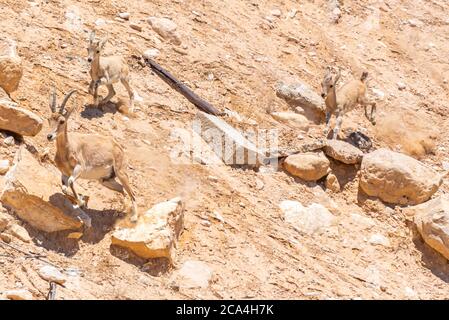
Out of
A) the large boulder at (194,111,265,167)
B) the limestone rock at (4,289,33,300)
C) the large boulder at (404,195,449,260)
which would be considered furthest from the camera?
the large boulder at (194,111,265,167)

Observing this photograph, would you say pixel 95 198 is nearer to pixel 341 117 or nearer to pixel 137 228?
pixel 137 228

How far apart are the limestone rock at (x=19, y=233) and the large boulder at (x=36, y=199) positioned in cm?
18

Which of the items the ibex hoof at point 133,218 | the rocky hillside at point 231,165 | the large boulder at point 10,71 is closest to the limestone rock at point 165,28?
the rocky hillside at point 231,165

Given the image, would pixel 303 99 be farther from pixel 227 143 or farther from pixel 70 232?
pixel 70 232

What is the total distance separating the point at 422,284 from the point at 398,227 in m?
1.29

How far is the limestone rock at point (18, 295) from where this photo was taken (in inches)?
328

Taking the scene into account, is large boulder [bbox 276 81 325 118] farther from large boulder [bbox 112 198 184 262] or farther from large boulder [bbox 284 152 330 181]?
large boulder [bbox 112 198 184 262]

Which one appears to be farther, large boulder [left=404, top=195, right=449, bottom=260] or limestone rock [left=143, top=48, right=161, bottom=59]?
limestone rock [left=143, top=48, right=161, bottom=59]

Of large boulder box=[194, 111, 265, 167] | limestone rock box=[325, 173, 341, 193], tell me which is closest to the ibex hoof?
large boulder box=[194, 111, 265, 167]

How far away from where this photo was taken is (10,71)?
1167cm

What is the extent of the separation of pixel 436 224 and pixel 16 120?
665cm

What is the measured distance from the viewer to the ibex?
9.91m

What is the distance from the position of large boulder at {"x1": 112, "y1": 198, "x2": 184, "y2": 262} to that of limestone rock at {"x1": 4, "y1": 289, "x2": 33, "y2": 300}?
1662 millimetres

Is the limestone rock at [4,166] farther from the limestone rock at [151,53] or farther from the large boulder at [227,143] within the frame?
the limestone rock at [151,53]
